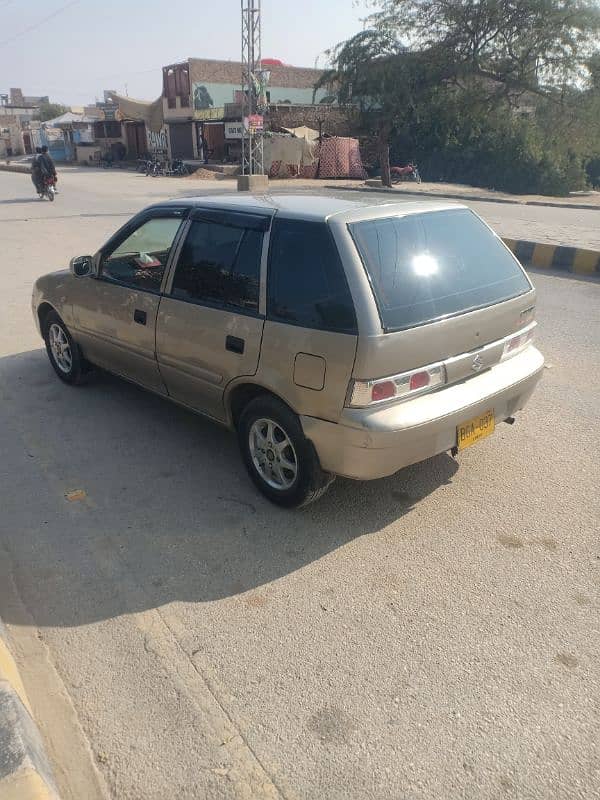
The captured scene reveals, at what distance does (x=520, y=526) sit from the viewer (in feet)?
11.8

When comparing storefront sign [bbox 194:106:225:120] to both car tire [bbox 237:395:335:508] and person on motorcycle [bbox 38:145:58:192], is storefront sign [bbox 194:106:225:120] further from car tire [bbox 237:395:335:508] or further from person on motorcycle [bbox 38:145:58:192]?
car tire [bbox 237:395:335:508]

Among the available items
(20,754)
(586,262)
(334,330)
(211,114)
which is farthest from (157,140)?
(20,754)

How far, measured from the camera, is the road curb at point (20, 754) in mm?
1849

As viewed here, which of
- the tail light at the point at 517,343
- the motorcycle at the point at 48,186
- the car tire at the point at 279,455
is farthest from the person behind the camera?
the motorcycle at the point at 48,186

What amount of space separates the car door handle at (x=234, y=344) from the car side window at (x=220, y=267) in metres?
0.18

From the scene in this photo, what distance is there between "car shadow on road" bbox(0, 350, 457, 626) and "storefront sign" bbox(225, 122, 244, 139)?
3600 centimetres

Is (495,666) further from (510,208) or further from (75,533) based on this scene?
(510,208)

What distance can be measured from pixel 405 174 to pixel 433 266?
3278 cm

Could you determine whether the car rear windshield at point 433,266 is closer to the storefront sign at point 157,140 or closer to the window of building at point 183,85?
the storefront sign at point 157,140

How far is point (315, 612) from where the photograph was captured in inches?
118

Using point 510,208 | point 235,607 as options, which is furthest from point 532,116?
point 235,607

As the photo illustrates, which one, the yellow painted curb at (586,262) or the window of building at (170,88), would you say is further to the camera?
the window of building at (170,88)

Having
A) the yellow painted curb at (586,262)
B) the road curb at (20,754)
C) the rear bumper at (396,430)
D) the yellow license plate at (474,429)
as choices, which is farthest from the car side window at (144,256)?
the yellow painted curb at (586,262)

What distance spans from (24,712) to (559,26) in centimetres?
3107
